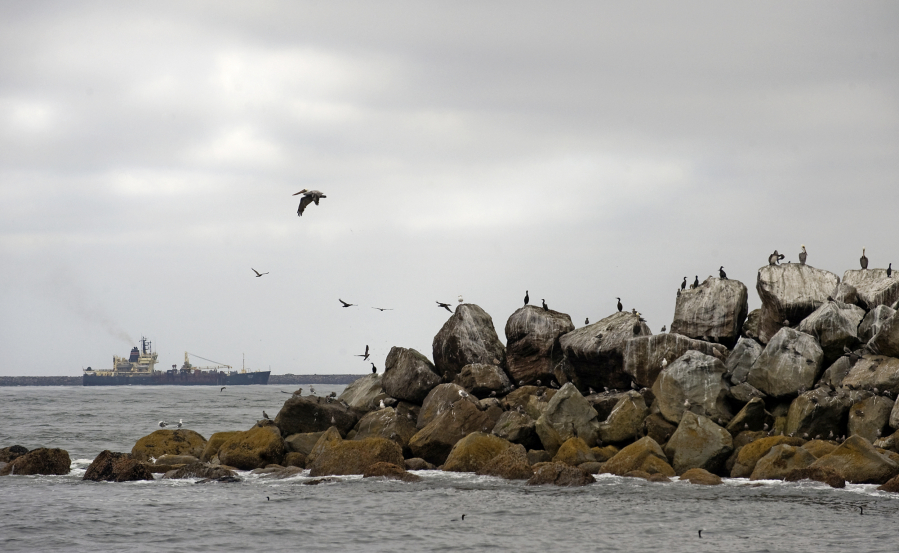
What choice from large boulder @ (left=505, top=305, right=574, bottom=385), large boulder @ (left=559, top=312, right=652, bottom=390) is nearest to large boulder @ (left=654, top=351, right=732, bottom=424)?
large boulder @ (left=559, top=312, right=652, bottom=390)

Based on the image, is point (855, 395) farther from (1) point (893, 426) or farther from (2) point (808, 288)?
(2) point (808, 288)

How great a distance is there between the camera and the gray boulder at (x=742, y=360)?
27094 mm

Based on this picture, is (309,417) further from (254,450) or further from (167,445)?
(167,445)

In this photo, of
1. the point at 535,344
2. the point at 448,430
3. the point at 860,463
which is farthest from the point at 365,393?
the point at 860,463

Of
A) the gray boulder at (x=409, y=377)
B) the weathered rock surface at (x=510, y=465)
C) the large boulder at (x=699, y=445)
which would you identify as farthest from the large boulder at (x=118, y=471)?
the large boulder at (x=699, y=445)

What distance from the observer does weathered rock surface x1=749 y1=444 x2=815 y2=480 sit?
22.6m

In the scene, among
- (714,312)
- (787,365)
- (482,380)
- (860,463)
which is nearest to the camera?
(860,463)

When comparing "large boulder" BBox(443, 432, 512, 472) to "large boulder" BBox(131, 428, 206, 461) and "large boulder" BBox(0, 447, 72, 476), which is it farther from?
"large boulder" BBox(0, 447, 72, 476)

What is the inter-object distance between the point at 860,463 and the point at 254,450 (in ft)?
58.9

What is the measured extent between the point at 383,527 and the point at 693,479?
8.71 meters

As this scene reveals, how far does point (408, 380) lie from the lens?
102 ft

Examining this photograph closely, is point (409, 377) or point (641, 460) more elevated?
point (409, 377)

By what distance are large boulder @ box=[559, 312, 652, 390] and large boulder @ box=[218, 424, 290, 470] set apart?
34.6ft

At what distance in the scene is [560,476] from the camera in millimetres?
23688
